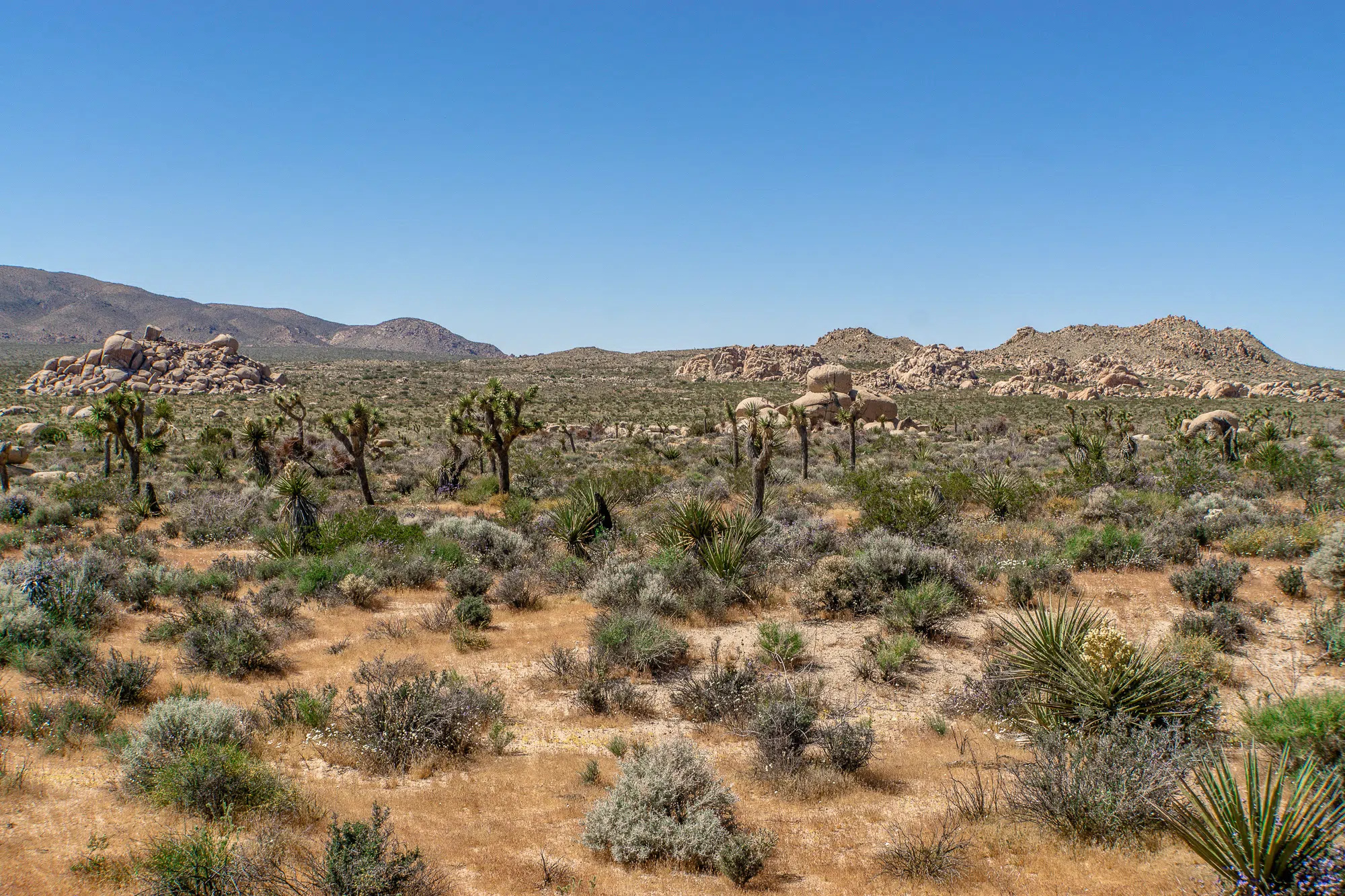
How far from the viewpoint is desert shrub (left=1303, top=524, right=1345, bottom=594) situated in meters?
11.8

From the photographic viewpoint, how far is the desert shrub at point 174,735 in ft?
20.3

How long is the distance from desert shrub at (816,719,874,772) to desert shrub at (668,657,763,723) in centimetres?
122

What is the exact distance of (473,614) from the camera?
11531 millimetres

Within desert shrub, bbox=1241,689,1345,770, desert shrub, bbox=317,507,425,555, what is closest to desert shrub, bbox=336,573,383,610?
desert shrub, bbox=317,507,425,555

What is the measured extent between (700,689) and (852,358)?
10915 cm

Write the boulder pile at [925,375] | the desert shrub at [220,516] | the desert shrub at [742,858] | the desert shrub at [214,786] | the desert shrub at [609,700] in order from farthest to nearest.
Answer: the boulder pile at [925,375], the desert shrub at [220,516], the desert shrub at [609,700], the desert shrub at [214,786], the desert shrub at [742,858]

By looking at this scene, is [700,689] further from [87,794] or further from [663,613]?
[87,794]

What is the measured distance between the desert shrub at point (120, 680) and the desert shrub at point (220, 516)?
33.8 feet

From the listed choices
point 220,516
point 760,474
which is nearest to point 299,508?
point 220,516

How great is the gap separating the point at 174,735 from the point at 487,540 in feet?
30.7

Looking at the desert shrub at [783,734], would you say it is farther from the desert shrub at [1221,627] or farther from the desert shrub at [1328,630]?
the desert shrub at [1328,630]

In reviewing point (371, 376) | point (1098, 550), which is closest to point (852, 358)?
point (371, 376)

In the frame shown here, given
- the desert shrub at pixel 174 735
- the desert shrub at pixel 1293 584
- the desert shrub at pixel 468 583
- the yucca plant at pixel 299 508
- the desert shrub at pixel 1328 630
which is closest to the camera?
the desert shrub at pixel 174 735

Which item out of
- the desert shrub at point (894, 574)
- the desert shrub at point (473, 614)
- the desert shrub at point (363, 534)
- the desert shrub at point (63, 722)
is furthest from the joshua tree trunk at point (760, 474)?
the desert shrub at point (63, 722)
